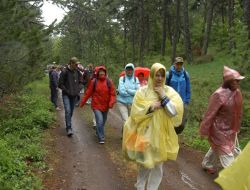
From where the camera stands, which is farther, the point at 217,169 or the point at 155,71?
the point at 217,169

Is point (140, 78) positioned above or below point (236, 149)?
above

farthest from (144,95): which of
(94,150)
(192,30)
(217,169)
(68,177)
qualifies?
(192,30)

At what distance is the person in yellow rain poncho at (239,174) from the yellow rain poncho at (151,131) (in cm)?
345

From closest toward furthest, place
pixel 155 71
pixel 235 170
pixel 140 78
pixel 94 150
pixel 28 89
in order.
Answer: pixel 235 170 < pixel 155 71 < pixel 94 150 < pixel 140 78 < pixel 28 89

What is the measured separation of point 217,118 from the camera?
27.0ft

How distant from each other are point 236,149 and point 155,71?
9.51ft

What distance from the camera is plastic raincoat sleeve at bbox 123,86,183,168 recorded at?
6.45 meters

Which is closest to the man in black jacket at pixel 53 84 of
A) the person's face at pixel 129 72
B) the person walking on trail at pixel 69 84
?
the person walking on trail at pixel 69 84

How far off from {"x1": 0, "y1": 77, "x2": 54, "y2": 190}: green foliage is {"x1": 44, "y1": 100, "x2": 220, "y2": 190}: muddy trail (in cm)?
32

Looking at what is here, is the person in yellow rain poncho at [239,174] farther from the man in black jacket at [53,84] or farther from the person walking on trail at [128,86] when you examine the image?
the man in black jacket at [53,84]

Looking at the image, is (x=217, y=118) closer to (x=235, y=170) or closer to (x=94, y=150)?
(x=94, y=150)

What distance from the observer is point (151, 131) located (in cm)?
648

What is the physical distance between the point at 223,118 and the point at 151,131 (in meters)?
2.16

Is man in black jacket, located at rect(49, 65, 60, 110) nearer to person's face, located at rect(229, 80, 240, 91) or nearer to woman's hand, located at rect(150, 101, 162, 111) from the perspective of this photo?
person's face, located at rect(229, 80, 240, 91)
